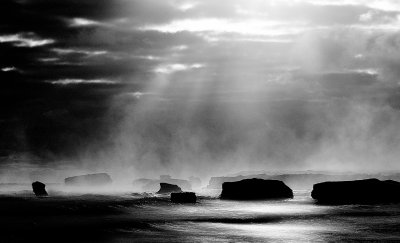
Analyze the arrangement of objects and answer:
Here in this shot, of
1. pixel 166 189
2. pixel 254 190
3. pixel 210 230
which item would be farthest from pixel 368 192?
pixel 166 189

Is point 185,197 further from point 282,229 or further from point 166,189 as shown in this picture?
point 166,189

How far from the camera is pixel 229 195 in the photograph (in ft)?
430

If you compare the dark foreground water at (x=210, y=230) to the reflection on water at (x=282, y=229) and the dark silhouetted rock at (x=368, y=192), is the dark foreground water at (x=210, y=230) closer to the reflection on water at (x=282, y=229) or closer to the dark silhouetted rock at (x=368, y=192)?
the reflection on water at (x=282, y=229)

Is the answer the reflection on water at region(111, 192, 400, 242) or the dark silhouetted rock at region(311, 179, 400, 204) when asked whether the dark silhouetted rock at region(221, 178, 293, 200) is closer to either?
the dark silhouetted rock at region(311, 179, 400, 204)

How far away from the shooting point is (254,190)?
127 meters

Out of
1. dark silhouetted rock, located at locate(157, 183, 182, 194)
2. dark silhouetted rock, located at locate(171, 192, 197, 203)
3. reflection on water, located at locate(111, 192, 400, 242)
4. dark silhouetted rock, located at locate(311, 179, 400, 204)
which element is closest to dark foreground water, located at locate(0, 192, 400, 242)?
reflection on water, located at locate(111, 192, 400, 242)

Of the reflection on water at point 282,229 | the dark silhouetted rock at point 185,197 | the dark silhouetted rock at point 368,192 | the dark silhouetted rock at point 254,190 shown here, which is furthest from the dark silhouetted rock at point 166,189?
the reflection on water at point 282,229

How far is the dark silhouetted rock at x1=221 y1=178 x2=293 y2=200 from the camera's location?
128 meters

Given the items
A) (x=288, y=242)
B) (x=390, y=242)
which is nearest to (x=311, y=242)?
(x=288, y=242)

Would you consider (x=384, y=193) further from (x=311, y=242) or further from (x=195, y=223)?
(x=311, y=242)

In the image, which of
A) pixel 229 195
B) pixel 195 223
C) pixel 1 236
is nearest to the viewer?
pixel 1 236

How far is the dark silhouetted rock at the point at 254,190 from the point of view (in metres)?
128

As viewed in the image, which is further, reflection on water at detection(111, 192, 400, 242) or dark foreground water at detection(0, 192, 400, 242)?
reflection on water at detection(111, 192, 400, 242)

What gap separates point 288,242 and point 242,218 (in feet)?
91.9
